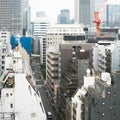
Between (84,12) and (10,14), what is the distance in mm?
44470

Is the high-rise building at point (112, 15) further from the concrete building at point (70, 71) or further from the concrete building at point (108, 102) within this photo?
the concrete building at point (108, 102)

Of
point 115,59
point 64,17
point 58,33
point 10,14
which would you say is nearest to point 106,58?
point 115,59

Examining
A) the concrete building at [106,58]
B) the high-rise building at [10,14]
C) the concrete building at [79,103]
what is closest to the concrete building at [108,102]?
the concrete building at [79,103]

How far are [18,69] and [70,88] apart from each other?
12.3 m

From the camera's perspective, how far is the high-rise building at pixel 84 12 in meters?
167

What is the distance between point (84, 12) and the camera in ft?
552

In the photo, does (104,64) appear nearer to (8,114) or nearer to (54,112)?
(54,112)

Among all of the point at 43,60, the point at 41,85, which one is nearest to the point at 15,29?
the point at 43,60

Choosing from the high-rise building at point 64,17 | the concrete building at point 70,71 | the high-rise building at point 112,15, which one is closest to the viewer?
the concrete building at point 70,71

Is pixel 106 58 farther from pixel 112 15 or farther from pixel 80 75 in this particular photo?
pixel 112 15

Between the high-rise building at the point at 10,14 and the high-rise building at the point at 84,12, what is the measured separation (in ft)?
129

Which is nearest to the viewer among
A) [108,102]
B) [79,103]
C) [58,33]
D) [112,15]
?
[108,102]

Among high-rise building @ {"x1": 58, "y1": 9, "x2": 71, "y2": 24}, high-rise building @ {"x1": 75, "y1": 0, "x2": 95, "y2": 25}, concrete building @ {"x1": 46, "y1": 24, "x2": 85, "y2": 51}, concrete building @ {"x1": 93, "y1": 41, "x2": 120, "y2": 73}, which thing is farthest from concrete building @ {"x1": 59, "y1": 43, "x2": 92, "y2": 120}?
high-rise building @ {"x1": 58, "y1": 9, "x2": 71, "y2": 24}

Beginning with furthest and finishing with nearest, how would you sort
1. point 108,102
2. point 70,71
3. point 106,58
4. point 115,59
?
point 106,58 < point 115,59 < point 70,71 < point 108,102
